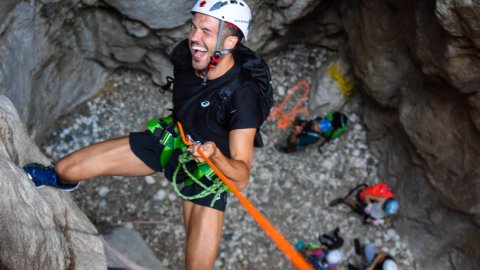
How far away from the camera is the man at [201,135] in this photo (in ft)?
12.5

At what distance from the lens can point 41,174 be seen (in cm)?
396

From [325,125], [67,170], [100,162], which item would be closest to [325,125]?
[325,125]

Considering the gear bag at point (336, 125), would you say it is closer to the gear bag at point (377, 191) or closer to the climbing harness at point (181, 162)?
the gear bag at point (377, 191)

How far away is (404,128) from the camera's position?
6.34 m

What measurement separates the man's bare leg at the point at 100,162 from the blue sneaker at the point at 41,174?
98 mm

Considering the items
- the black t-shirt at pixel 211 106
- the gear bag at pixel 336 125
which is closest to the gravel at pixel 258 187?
the gear bag at pixel 336 125

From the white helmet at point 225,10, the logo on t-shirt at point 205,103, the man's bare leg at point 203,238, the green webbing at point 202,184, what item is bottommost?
the man's bare leg at point 203,238

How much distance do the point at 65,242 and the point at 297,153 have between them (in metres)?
4.18

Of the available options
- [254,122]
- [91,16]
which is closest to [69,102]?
[91,16]

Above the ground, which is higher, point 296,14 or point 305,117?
point 296,14

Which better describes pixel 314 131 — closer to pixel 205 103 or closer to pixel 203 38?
pixel 205 103

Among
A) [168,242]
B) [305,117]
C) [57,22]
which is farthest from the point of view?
[305,117]

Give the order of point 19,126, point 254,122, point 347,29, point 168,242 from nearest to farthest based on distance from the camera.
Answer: point 254,122
point 19,126
point 168,242
point 347,29

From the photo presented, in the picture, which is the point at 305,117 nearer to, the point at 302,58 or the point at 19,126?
the point at 302,58
